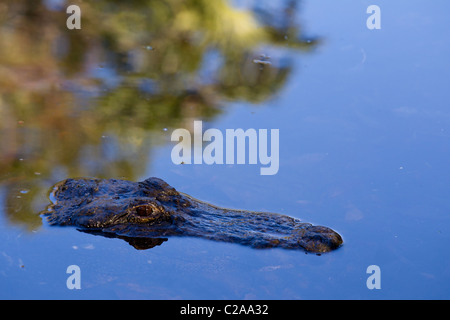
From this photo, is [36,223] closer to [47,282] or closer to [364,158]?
[47,282]

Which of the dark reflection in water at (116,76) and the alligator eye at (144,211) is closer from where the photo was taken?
the alligator eye at (144,211)

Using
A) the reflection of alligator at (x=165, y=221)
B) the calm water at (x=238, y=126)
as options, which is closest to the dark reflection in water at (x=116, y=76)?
the calm water at (x=238, y=126)

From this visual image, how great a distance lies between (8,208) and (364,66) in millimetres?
5235

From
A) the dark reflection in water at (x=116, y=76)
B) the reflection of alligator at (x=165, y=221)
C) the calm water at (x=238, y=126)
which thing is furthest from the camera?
the dark reflection in water at (x=116, y=76)

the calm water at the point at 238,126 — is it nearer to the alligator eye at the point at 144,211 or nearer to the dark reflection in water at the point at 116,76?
the dark reflection in water at the point at 116,76

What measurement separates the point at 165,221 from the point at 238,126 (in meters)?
2.28

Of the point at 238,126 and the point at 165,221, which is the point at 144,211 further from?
the point at 238,126

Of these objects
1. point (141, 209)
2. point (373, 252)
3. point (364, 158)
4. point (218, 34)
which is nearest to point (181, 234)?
point (141, 209)

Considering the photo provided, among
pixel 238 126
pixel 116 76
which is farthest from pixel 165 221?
pixel 116 76

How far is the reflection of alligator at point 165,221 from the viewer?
5.58m

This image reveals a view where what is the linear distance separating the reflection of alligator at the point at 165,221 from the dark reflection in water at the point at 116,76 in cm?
41

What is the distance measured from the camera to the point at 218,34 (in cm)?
1032

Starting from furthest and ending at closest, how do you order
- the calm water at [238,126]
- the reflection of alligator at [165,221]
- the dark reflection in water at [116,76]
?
the dark reflection in water at [116,76] < the reflection of alligator at [165,221] < the calm water at [238,126]

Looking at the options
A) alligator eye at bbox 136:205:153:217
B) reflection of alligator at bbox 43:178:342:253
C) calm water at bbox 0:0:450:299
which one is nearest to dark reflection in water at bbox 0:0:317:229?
calm water at bbox 0:0:450:299
